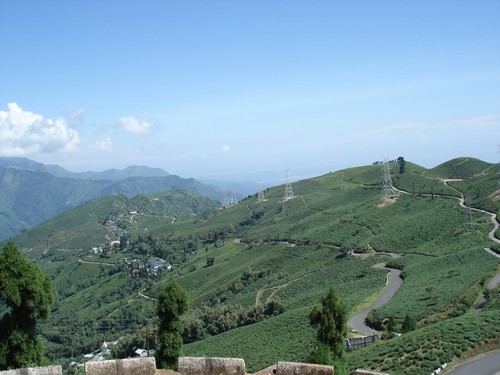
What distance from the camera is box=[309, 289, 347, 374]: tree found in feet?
87.4

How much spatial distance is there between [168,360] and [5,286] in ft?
31.9

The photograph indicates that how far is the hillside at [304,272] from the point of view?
45.6m

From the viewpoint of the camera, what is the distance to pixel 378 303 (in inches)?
2178

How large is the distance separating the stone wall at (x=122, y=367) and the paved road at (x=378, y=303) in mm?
→ 38976

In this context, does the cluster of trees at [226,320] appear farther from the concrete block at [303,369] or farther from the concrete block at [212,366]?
the concrete block at [303,369]

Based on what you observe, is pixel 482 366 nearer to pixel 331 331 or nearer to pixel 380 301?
pixel 331 331

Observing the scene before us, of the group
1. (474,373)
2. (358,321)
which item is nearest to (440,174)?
(358,321)

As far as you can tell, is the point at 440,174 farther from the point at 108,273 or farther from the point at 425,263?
the point at 108,273

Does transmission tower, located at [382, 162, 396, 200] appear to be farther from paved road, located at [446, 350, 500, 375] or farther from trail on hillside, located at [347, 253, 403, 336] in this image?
paved road, located at [446, 350, 500, 375]

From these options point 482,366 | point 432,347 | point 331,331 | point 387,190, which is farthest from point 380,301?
point 387,190

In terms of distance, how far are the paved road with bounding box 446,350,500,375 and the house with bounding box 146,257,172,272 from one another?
4958 inches

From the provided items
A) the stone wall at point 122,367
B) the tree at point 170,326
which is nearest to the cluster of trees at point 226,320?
the tree at point 170,326

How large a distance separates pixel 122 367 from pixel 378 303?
164ft

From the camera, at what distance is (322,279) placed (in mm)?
78500
